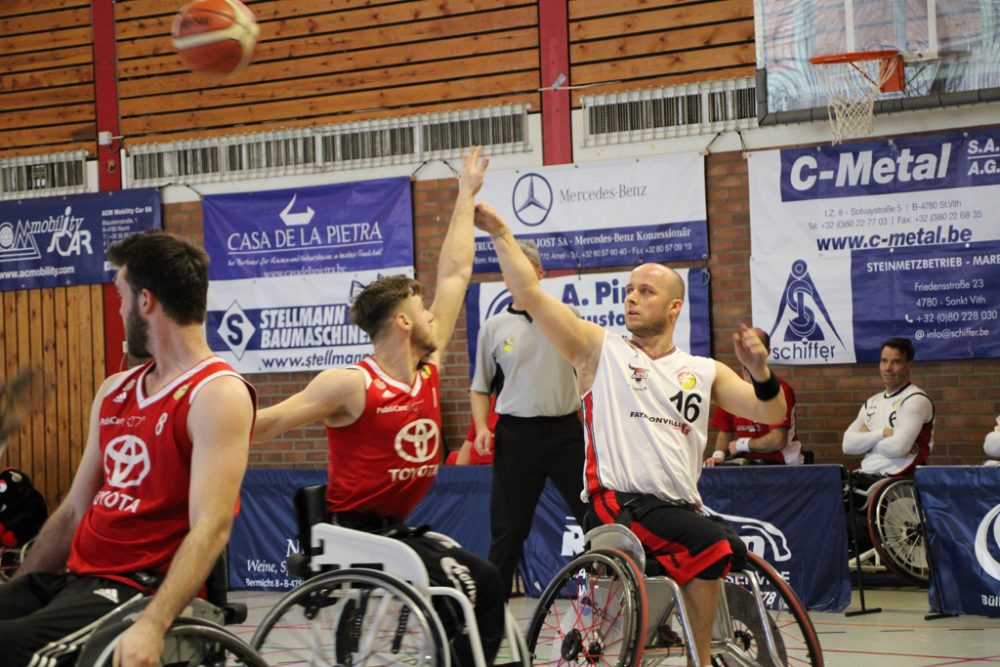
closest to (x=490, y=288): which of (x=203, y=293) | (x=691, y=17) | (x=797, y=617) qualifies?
(x=691, y=17)

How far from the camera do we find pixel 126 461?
9.77 ft

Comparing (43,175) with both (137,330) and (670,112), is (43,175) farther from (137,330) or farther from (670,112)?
(137,330)

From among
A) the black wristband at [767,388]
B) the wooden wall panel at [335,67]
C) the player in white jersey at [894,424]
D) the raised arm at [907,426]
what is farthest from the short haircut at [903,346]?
the black wristband at [767,388]

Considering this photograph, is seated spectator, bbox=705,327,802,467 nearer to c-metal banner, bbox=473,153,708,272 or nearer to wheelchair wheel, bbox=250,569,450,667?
c-metal banner, bbox=473,153,708,272

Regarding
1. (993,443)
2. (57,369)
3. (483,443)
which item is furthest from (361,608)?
(57,369)

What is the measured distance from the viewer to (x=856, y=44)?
8.34 metres

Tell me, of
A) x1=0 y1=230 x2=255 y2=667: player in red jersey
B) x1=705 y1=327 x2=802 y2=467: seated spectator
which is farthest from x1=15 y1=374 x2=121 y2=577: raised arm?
x1=705 y1=327 x2=802 y2=467: seated spectator

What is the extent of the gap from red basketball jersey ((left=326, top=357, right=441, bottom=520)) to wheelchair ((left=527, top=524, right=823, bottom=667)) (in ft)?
1.95

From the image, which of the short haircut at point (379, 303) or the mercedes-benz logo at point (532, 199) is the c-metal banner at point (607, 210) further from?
the short haircut at point (379, 303)

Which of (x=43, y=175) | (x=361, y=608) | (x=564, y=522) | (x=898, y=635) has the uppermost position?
(x=43, y=175)

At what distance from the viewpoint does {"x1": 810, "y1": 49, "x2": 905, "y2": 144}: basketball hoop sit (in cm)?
832

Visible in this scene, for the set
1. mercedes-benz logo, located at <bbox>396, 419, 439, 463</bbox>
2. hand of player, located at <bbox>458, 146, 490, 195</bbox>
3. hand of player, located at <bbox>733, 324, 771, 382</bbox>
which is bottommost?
mercedes-benz logo, located at <bbox>396, 419, 439, 463</bbox>

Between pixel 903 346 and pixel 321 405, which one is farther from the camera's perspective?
pixel 903 346

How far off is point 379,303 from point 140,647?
72.6 inches
